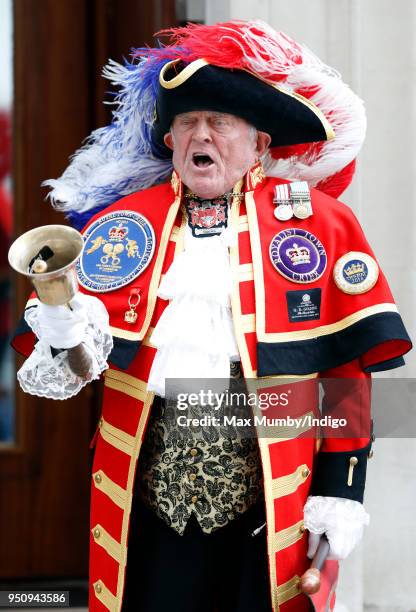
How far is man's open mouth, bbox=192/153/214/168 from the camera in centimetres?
233

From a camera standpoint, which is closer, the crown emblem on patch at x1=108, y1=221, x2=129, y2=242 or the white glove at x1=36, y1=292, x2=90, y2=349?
the white glove at x1=36, y1=292, x2=90, y2=349

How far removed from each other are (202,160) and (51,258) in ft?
1.83

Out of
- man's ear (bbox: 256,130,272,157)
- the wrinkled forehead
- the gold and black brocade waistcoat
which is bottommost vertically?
the gold and black brocade waistcoat

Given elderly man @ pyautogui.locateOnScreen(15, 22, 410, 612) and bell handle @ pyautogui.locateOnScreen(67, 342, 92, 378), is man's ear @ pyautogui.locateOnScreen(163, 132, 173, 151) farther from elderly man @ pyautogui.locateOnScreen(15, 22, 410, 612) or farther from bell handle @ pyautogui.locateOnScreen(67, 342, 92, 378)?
bell handle @ pyautogui.locateOnScreen(67, 342, 92, 378)

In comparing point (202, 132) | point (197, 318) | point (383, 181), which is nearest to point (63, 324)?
point (197, 318)

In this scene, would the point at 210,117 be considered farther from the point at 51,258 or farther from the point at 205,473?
the point at 205,473

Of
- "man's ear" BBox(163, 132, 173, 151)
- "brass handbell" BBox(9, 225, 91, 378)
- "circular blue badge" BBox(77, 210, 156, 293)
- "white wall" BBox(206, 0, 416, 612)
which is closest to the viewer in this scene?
"brass handbell" BBox(9, 225, 91, 378)

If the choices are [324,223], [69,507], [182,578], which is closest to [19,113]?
[69,507]

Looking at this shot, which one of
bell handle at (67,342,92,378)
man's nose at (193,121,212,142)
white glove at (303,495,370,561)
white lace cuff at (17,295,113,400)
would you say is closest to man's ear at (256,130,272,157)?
man's nose at (193,121,212,142)

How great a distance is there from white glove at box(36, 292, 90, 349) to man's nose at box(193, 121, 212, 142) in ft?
1.66

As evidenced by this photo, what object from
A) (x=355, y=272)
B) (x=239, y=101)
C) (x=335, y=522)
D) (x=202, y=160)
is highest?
(x=239, y=101)

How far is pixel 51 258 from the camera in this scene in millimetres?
1938

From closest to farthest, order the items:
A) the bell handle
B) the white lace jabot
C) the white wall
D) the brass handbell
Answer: the brass handbell < the bell handle < the white lace jabot < the white wall

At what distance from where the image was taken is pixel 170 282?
233 centimetres
